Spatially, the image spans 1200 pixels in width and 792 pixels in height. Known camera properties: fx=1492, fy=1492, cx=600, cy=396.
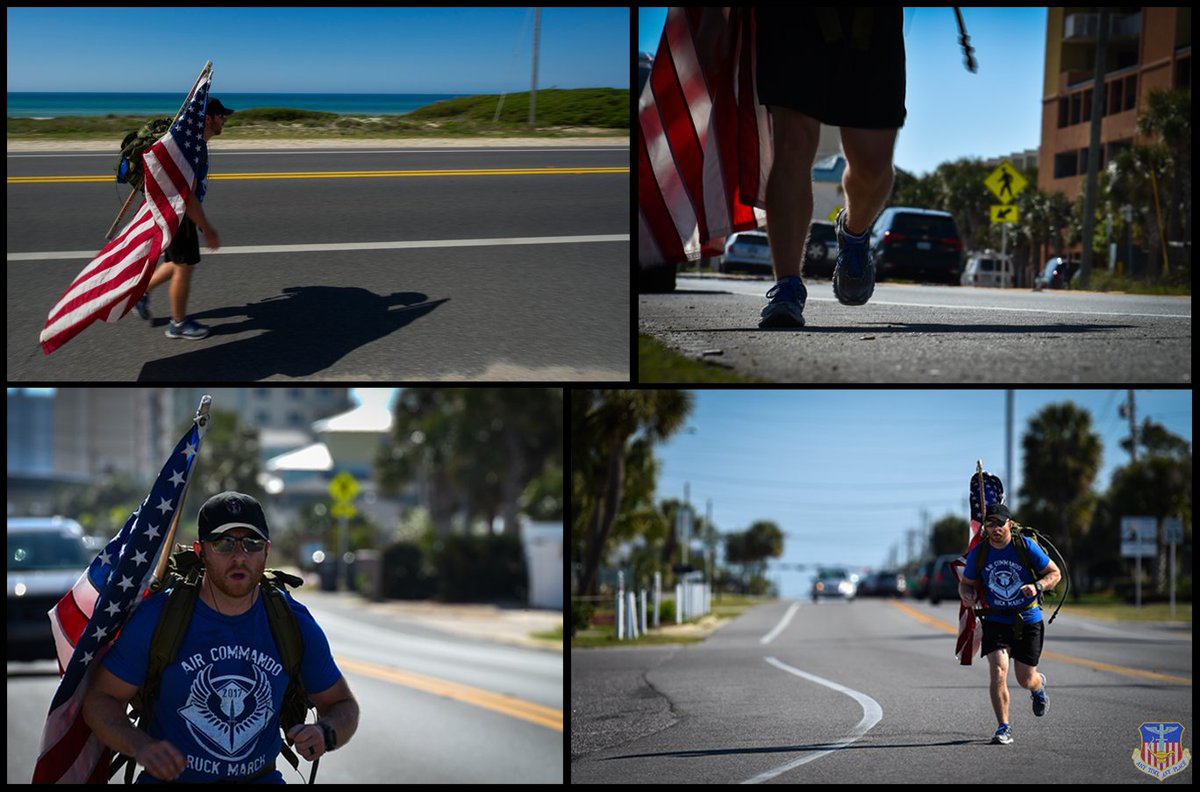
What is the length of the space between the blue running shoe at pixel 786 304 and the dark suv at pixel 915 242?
1150 cm

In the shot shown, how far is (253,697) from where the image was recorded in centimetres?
501

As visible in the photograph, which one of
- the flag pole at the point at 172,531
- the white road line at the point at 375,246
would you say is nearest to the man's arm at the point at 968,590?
the white road line at the point at 375,246

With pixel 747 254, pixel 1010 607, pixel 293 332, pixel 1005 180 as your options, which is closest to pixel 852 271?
pixel 1010 607

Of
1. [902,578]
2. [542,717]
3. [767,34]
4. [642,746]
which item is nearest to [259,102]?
[767,34]

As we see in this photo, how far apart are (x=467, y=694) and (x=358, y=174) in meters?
7.28

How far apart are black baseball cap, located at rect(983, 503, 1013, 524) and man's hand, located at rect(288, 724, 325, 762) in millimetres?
3656

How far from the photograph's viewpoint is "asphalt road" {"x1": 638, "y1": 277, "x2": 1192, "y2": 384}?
6773 millimetres

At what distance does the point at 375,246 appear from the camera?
30.6ft

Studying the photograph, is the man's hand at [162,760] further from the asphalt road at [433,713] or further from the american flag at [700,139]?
the american flag at [700,139]

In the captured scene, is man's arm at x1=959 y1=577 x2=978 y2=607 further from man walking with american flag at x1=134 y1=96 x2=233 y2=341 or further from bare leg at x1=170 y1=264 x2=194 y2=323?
bare leg at x1=170 y1=264 x2=194 y2=323

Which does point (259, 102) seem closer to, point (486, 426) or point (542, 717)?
point (542, 717)

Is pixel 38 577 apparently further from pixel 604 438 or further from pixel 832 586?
pixel 832 586

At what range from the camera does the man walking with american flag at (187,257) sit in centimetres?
779

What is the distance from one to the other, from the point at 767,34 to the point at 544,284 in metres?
2.63
